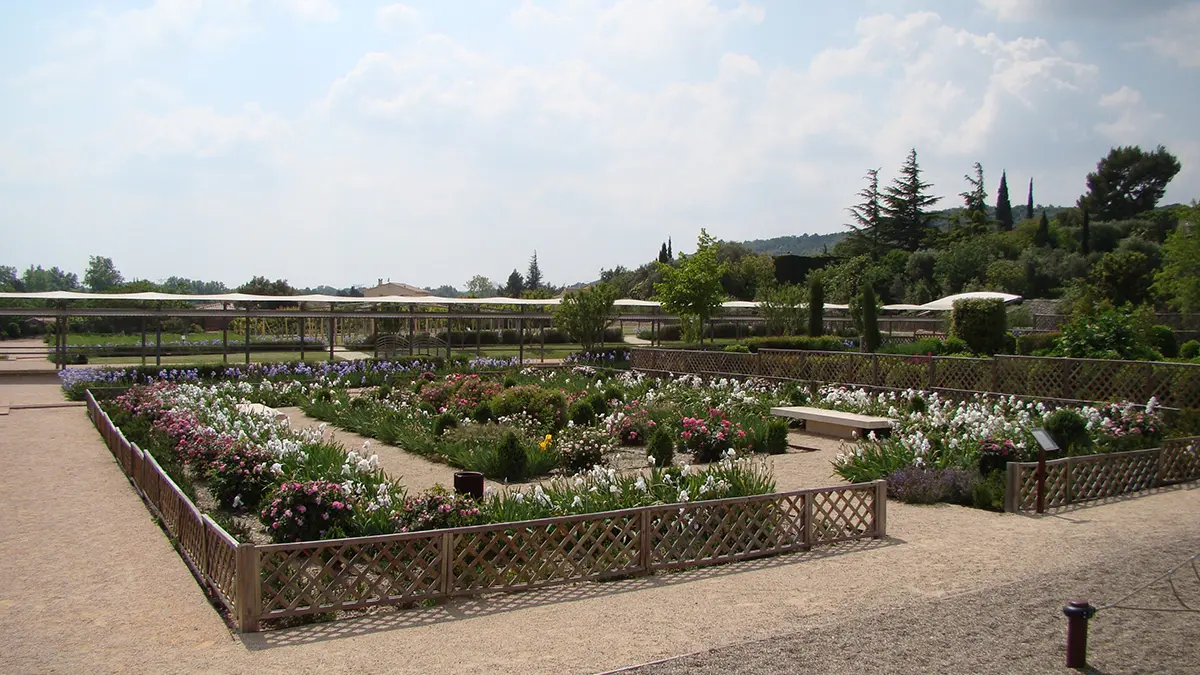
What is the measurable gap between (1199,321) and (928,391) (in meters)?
26.8

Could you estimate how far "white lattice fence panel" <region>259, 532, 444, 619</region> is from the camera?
6.60 metres

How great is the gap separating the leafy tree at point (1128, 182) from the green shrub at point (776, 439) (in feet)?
253

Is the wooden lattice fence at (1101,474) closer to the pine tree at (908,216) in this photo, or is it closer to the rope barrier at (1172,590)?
the rope barrier at (1172,590)

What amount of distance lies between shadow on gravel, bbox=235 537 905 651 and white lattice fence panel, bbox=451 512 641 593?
0.32 feet

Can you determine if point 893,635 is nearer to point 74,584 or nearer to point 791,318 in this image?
point 74,584

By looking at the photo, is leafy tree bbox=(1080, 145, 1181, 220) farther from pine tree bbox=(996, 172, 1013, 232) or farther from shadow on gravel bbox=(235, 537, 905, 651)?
shadow on gravel bbox=(235, 537, 905, 651)

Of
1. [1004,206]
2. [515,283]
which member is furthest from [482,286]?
[1004,206]

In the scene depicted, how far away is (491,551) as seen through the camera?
25.8 feet

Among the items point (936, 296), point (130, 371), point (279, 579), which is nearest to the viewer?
point (279, 579)

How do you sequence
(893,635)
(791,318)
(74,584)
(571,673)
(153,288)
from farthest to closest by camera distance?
1. (153,288)
2. (791,318)
3. (74,584)
4. (893,635)
5. (571,673)

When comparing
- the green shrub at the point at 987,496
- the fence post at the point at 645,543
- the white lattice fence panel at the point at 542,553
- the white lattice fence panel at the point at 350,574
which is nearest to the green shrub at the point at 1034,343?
the green shrub at the point at 987,496

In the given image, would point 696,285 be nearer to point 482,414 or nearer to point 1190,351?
point 1190,351

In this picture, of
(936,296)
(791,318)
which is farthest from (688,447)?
(936,296)

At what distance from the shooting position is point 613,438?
1529cm
